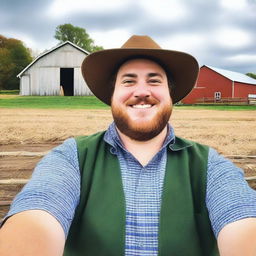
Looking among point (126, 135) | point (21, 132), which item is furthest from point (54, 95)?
point (126, 135)

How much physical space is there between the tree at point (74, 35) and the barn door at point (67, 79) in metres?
33.0

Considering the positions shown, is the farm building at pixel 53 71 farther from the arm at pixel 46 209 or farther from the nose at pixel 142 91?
the arm at pixel 46 209

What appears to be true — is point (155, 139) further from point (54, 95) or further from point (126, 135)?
point (54, 95)

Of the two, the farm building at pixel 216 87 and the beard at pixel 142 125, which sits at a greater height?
the farm building at pixel 216 87

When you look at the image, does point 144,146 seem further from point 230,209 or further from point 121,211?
point 230,209

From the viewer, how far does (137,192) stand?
1736 mm

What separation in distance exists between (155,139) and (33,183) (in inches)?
28.1

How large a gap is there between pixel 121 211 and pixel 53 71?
87.0 ft

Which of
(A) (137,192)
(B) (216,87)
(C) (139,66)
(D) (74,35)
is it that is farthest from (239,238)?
(D) (74,35)

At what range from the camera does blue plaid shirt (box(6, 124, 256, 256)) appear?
4.96 ft

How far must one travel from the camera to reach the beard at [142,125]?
6.20 feet

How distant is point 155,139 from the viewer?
1940 millimetres

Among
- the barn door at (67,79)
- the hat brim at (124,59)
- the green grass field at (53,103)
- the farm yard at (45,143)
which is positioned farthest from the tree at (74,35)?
the hat brim at (124,59)

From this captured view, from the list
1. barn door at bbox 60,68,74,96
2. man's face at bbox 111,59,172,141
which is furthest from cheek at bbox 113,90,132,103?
barn door at bbox 60,68,74,96
